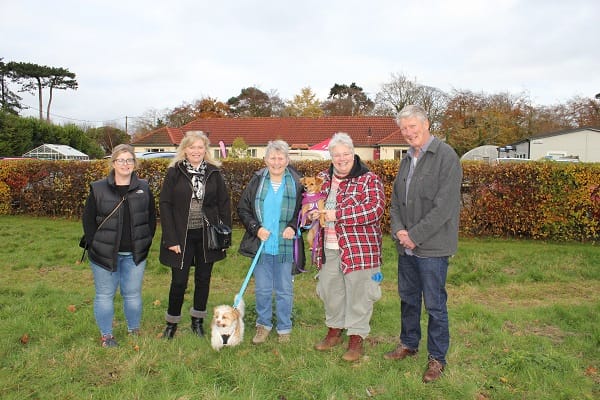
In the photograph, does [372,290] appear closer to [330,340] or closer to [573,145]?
[330,340]

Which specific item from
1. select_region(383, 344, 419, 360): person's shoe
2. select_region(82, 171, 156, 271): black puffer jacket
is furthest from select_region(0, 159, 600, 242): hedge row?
select_region(383, 344, 419, 360): person's shoe

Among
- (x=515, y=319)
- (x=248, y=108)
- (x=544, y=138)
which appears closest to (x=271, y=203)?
(x=515, y=319)

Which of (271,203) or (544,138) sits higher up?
(544,138)

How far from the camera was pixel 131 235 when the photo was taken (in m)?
4.32

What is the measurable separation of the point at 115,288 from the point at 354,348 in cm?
232

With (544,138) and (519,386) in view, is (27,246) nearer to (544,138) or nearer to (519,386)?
(519,386)

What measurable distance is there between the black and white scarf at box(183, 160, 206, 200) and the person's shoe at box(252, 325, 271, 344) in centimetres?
142

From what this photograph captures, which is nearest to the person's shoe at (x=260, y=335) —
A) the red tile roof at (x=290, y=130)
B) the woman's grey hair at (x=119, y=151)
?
the woman's grey hair at (x=119, y=151)

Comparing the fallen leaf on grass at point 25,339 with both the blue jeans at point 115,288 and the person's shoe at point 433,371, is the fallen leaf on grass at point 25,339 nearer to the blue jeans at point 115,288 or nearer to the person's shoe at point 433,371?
the blue jeans at point 115,288

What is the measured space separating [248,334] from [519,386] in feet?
8.15

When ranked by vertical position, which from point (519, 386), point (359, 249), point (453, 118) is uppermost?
point (453, 118)

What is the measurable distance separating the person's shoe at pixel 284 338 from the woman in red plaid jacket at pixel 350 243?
0.35m

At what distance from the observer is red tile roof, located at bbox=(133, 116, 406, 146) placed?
113 feet

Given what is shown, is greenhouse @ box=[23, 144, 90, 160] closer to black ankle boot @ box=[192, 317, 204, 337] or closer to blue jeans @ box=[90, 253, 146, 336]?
blue jeans @ box=[90, 253, 146, 336]
